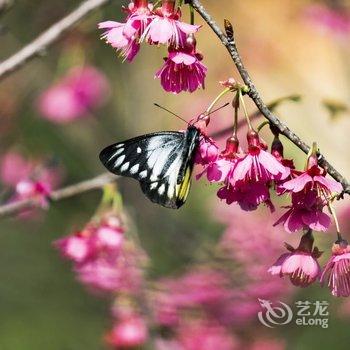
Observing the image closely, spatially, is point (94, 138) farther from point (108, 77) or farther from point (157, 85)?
point (157, 85)

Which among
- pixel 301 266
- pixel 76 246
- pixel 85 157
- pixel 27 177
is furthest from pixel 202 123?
pixel 85 157

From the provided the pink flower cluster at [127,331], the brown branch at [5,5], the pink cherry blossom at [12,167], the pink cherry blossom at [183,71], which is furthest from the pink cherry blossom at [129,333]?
the pink cherry blossom at [183,71]

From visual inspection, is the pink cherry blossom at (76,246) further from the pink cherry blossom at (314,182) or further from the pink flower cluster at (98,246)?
the pink cherry blossom at (314,182)

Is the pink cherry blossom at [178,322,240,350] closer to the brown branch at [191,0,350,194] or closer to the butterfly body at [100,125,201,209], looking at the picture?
the butterfly body at [100,125,201,209]

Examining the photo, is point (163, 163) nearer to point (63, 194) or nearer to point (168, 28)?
point (168, 28)

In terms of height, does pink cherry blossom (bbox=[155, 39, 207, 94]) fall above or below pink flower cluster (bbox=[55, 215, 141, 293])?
below

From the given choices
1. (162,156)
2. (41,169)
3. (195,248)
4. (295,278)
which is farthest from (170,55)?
(195,248)

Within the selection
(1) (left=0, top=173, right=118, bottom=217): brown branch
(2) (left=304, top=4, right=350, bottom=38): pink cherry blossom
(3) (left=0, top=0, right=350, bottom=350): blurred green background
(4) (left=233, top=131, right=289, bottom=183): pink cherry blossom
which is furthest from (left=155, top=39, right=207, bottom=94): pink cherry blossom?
(2) (left=304, top=4, right=350, bottom=38): pink cherry blossom
